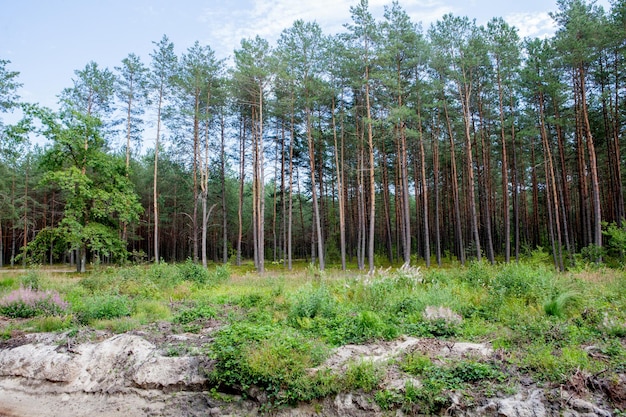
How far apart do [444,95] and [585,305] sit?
20.5 meters

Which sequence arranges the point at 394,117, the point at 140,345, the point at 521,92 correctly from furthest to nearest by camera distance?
the point at 521,92, the point at 394,117, the point at 140,345

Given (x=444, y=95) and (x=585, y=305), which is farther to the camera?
(x=444, y=95)

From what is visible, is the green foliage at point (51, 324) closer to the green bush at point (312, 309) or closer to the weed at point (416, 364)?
the green bush at point (312, 309)

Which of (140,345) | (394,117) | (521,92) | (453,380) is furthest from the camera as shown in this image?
(521,92)

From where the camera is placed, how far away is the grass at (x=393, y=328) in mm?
4621

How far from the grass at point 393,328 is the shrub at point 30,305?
1.53 ft

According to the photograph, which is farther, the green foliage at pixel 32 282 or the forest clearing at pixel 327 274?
the green foliage at pixel 32 282

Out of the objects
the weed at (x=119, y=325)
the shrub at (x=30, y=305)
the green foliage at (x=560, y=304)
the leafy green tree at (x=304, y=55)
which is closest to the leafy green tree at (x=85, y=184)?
the shrub at (x=30, y=305)

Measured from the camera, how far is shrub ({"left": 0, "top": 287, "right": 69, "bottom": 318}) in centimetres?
919

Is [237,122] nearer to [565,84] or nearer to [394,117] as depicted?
[394,117]

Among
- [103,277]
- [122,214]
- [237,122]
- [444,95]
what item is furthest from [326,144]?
[103,277]

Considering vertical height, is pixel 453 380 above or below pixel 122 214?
below

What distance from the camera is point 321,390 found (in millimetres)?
4750

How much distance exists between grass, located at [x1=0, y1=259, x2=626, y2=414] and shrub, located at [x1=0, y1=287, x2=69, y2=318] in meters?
0.47
